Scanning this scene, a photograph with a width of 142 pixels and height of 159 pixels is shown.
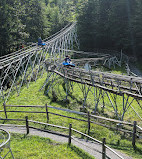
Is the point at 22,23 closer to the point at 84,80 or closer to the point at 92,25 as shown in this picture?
the point at 92,25

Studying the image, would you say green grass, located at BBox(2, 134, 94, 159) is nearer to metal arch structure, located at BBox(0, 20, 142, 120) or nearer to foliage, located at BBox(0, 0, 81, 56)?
metal arch structure, located at BBox(0, 20, 142, 120)

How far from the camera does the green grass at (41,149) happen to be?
31.7 feet

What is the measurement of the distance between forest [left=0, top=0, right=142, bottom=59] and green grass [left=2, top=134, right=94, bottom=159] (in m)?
25.2

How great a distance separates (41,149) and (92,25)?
126 feet

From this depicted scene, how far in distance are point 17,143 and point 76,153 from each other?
3908mm

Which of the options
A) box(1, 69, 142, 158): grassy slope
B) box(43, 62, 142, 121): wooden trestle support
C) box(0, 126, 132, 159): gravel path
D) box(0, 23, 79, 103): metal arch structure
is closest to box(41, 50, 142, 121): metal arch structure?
box(43, 62, 142, 121): wooden trestle support

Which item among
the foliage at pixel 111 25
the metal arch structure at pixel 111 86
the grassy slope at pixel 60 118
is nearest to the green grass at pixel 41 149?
the grassy slope at pixel 60 118

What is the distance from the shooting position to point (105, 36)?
4353 cm

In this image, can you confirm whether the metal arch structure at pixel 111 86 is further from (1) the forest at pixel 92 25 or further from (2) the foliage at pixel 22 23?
(1) the forest at pixel 92 25

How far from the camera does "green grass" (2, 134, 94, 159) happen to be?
9.67 metres

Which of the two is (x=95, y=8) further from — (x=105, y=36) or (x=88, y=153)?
(x=88, y=153)

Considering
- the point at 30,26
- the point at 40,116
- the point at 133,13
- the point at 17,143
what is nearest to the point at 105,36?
the point at 133,13

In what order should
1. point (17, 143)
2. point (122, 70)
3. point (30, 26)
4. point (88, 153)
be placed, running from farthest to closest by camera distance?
1. point (30, 26)
2. point (122, 70)
3. point (17, 143)
4. point (88, 153)

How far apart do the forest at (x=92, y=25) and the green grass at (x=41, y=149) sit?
25214mm
